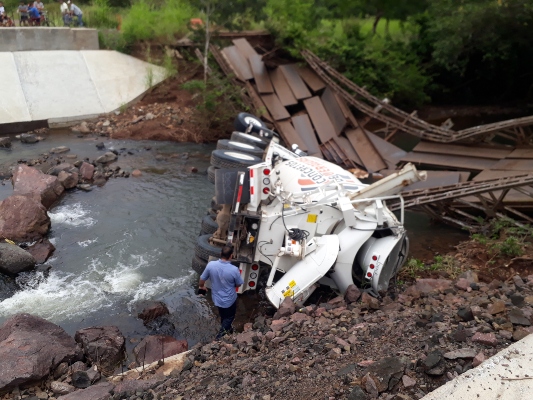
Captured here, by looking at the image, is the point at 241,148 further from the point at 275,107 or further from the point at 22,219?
the point at 275,107

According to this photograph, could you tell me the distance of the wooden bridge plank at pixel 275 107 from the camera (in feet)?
53.6

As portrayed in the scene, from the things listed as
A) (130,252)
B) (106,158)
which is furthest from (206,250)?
(106,158)

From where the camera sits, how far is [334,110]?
16484mm

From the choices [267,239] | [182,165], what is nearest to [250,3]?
[182,165]

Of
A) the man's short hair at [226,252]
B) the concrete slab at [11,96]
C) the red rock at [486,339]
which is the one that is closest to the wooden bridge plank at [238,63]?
the concrete slab at [11,96]

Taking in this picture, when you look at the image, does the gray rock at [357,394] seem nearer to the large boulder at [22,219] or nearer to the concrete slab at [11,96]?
the large boulder at [22,219]

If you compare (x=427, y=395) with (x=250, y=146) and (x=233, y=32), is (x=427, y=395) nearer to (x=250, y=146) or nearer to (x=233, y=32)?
(x=250, y=146)

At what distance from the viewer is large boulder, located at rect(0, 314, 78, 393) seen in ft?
18.9

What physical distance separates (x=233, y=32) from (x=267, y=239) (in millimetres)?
12781

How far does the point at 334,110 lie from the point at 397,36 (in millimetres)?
10342

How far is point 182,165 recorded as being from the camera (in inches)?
589

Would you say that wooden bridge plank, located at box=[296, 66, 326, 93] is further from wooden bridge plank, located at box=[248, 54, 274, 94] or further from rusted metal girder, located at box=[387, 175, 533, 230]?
rusted metal girder, located at box=[387, 175, 533, 230]

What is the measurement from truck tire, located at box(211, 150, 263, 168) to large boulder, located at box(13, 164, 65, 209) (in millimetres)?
5063

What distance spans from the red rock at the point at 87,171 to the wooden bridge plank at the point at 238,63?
5785mm
